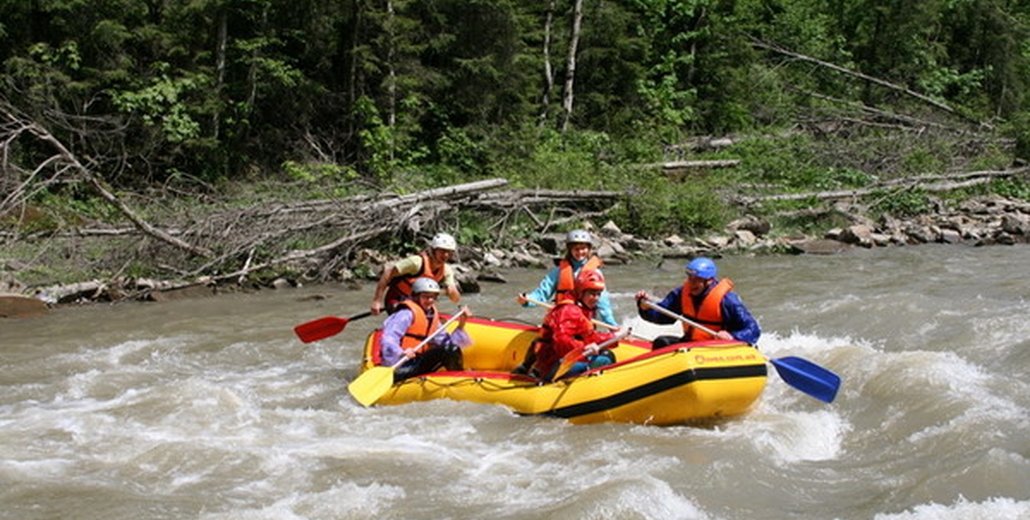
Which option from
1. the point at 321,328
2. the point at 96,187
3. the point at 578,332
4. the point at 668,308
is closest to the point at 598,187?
the point at 96,187

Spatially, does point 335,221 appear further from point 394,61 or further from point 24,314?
point 394,61

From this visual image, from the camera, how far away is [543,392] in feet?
20.2

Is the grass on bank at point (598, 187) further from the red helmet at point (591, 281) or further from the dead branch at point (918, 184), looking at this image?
the red helmet at point (591, 281)

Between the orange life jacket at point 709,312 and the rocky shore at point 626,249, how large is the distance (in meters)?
5.09

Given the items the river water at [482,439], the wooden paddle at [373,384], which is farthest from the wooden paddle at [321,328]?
the wooden paddle at [373,384]

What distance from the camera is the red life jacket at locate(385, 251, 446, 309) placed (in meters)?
7.43

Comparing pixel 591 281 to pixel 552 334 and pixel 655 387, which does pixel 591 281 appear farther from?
pixel 655 387

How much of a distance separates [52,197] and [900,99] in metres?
21.2

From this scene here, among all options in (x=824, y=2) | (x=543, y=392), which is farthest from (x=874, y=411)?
(x=824, y=2)

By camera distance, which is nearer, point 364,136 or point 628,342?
point 628,342

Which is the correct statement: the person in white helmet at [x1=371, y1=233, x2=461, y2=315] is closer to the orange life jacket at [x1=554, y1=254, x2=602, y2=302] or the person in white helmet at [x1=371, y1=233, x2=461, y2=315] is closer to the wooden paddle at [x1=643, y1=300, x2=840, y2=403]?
the orange life jacket at [x1=554, y1=254, x2=602, y2=302]

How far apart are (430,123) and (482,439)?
48.8 ft

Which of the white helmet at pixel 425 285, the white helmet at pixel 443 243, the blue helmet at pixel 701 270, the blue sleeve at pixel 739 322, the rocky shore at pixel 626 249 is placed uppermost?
the blue helmet at pixel 701 270

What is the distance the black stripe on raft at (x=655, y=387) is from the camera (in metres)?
5.70
